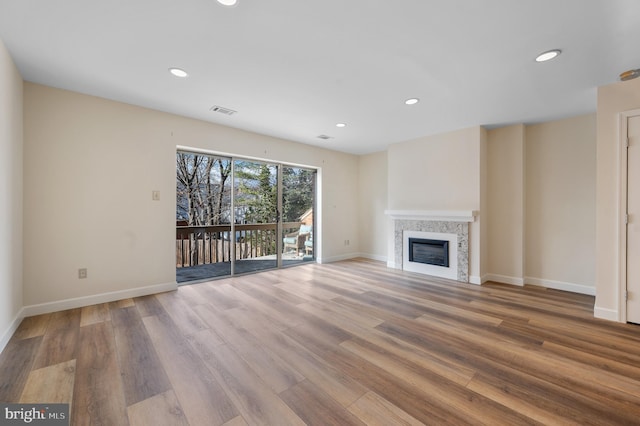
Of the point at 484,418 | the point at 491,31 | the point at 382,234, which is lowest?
the point at 484,418

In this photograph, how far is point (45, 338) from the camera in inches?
91.0

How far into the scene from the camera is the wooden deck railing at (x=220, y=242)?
15.3 ft

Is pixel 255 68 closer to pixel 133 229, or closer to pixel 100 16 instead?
pixel 100 16

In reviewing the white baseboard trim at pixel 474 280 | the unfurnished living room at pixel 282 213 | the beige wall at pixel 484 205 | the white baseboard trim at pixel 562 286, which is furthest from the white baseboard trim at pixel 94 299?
the white baseboard trim at pixel 562 286

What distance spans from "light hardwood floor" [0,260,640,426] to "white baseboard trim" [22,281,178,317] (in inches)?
5.3

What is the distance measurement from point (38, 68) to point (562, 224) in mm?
6616

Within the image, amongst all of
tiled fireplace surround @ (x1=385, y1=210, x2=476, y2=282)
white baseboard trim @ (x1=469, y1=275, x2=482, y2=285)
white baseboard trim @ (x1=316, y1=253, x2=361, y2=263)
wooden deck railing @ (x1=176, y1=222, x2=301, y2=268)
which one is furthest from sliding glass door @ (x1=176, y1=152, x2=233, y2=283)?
white baseboard trim @ (x1=469, y1=275, x2=482, y2=285)

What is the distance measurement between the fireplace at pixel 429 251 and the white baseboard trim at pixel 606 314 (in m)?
1.80

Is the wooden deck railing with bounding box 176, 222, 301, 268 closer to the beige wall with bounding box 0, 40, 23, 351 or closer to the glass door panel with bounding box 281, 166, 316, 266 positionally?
the glass door panel with bounding box 281, 166, 316, 266

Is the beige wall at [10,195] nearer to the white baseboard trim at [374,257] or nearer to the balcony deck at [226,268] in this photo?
the balcony deck at [226,268]

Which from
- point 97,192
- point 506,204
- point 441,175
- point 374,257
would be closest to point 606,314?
point 506,204

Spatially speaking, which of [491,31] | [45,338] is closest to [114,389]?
[45,338]

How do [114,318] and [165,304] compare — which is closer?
[114,318]

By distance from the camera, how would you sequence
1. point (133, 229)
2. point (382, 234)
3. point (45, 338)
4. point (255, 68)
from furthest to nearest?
point (382, 234)
point (133, 229)
point (255, 68)
point (45, 338)
